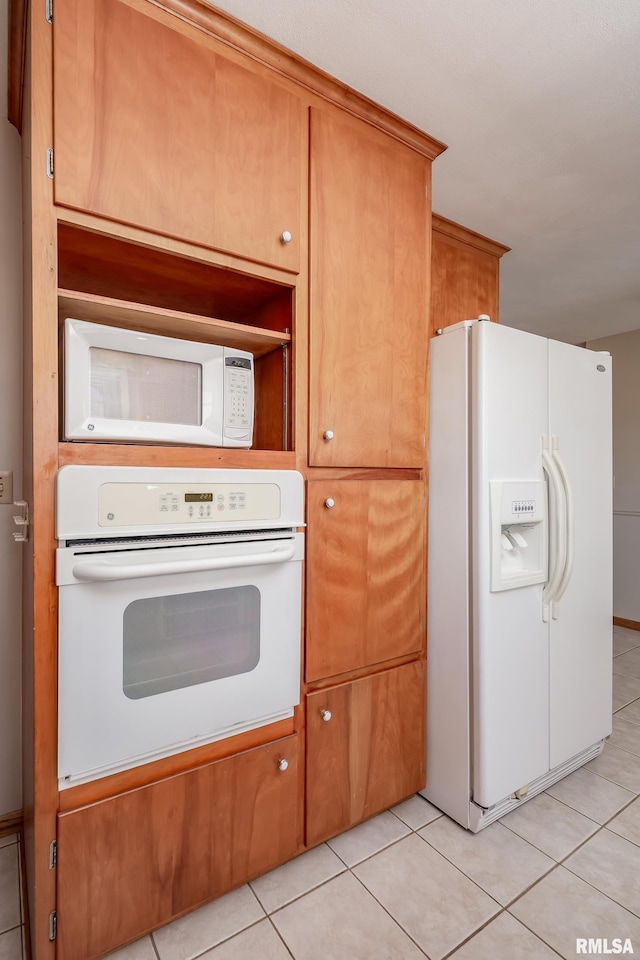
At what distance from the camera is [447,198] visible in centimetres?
216

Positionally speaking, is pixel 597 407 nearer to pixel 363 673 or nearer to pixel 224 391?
pixel 363 673

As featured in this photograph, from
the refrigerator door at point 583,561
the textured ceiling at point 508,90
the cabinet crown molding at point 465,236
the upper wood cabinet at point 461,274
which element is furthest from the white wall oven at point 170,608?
the cabinet crown molding at point 465,236

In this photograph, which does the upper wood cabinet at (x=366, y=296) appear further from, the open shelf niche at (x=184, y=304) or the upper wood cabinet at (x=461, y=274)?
the upper wood cabinet at (x=461, y=274)

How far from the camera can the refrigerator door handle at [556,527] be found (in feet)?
6.15

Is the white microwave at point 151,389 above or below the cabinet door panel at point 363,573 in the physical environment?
above

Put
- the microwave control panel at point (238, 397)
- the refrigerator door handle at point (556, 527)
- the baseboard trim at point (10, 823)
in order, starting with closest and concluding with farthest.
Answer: the microwave control panel at point (238, 397) < the baseboard trim at point (10, 823) < the refrigerator door handle at point (556, 527)

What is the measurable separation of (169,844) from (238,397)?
3.91 ft

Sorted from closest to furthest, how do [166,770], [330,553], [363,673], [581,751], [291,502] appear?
1. [166,770]
2. [291,502]
3. [330,553]
4. [363,673]
5. [581,751]

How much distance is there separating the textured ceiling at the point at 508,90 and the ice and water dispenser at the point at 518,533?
1.26 m

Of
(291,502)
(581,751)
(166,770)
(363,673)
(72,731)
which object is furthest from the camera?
(581,751)

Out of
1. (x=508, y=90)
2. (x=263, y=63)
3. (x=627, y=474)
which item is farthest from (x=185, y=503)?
(x=627, y=474)

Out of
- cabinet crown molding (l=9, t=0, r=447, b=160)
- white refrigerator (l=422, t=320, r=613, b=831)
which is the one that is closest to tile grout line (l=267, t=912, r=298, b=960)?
white refrigerator (l=422, t=320, r=613, b=831)

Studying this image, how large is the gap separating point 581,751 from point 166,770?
5.69ft

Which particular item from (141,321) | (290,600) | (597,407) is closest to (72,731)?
(290,600)
